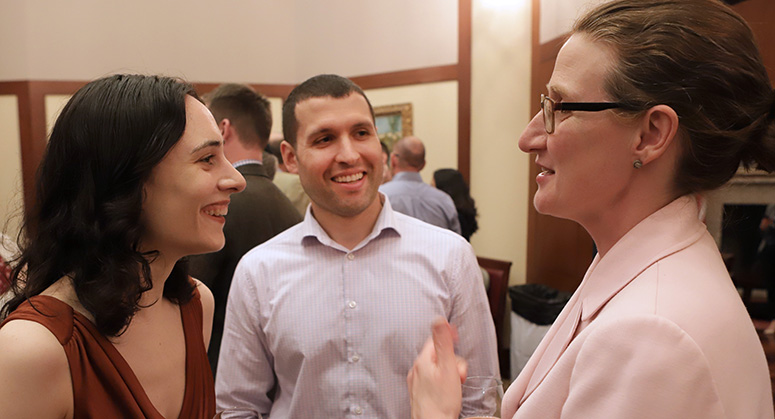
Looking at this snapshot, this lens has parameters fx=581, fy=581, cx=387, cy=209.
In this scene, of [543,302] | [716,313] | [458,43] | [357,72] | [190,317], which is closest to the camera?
[716,313]

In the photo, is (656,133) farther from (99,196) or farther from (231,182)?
(99,196)

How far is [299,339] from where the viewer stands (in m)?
1.79

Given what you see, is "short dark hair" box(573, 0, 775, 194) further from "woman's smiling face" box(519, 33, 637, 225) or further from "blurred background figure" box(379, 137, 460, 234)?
"blurred background figure" box(379, 137, 460, 234)

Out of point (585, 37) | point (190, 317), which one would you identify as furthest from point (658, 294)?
point (190, 317)

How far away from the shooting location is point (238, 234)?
8.80 ft

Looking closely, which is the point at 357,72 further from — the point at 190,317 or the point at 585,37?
the point at 585,37

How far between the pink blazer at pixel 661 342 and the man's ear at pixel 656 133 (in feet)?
0.35

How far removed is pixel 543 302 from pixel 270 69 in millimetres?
4746

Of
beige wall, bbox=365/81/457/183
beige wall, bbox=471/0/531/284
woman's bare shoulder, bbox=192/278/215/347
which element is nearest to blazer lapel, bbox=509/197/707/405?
woman's bare shoulder, bbox=192/278/215/347

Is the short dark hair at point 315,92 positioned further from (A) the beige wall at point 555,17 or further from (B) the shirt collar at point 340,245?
(A) the beige wall at point 555,17

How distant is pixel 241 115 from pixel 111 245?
1.82m

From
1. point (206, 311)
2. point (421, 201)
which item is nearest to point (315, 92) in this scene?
point (206, 311)

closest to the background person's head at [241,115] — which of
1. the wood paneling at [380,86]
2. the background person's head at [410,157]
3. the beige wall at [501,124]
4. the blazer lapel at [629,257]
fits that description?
the background person's head at [410,157]

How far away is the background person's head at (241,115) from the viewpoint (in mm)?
3059
